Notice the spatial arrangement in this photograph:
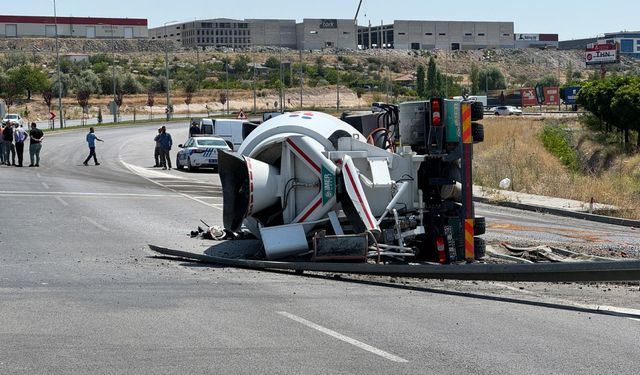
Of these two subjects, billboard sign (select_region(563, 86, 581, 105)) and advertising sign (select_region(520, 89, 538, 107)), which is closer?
billboard sign (select_region(563, 86, 581, 105))

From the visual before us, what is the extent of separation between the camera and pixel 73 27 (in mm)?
174500

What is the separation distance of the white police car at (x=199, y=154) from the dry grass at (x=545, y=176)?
34.5 feet

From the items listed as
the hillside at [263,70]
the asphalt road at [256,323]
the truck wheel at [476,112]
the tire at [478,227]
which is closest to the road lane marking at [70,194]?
the asphalt road at [256,323]

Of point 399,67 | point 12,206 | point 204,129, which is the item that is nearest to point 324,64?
point 399,67

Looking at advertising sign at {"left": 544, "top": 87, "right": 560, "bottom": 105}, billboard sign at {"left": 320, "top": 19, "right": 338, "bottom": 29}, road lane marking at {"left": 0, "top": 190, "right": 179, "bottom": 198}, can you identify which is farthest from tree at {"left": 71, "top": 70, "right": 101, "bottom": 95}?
road lane marking at {"left": 0, "top": 190, "right": 179, "bottom": 198}

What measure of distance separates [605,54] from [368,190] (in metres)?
91.3

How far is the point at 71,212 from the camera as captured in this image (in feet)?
71.1

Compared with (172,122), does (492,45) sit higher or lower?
higher

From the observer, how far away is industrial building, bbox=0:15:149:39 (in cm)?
16950

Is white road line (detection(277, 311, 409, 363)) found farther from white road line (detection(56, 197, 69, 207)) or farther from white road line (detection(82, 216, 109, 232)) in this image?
white road line (detection(56, 197, 69, 207))

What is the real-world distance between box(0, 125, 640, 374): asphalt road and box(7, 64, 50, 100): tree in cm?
9411

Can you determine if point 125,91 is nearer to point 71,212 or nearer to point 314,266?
point 71,212

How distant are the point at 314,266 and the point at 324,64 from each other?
146649 millimetres

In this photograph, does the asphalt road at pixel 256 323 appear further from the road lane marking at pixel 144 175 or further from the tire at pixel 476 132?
the road lane marking at pixel 144 175
